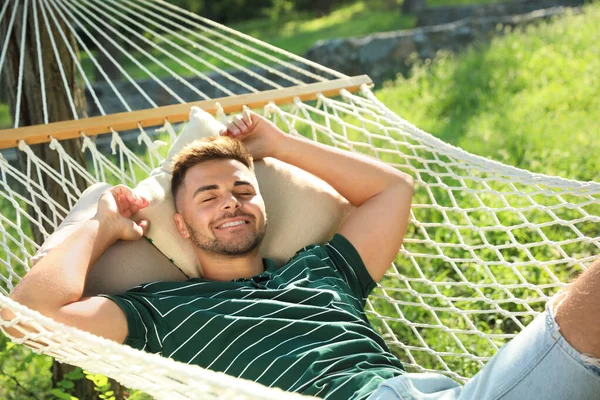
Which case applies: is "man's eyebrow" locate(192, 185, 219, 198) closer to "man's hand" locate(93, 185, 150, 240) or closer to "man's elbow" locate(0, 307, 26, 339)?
"man's hand" locate(93, 185, 150, 240)

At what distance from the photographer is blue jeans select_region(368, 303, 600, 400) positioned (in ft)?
3.94

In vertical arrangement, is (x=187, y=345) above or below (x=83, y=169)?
below

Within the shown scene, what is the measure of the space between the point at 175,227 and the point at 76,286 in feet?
1.23

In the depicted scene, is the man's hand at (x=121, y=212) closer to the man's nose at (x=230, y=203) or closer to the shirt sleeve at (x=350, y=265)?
the man's nose at (x=230, y=203)

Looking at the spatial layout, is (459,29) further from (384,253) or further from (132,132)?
(384,253)

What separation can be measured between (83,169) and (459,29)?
522 cm

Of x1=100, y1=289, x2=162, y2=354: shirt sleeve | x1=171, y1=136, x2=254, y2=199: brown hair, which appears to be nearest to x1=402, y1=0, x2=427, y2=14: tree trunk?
x1=171, y1=136, x2=254, y2=199: brown hair

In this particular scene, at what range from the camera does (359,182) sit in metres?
2.02

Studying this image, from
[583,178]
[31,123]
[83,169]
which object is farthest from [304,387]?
[583,178]

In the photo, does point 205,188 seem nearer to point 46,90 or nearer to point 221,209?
point 221,209

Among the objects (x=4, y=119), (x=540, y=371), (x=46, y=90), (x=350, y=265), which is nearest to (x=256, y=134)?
(x=350, y=265)

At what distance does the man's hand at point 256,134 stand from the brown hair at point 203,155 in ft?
0.48

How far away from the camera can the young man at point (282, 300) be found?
1.24 metres

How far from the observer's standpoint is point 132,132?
241 inches
